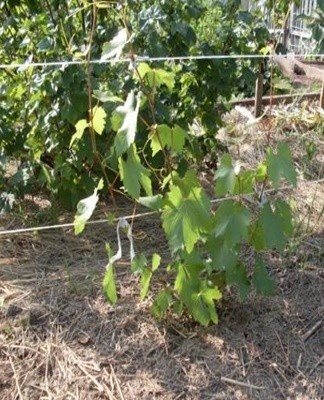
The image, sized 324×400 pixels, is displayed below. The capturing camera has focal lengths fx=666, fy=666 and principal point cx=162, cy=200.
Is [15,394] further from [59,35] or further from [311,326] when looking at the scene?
[59,35]

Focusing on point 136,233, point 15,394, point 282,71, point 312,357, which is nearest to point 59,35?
point 136,233

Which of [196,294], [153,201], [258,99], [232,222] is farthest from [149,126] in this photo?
[258,99]

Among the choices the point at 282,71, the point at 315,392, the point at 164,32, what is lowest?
the point at 282,71

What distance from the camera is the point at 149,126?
227 centimetres

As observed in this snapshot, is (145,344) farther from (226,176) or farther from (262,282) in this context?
(226,176)

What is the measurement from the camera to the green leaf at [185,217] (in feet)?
6.63

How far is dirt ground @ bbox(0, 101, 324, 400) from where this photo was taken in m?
2.27

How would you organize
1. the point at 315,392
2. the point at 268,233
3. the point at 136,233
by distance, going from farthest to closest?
1. the point at 136,233
2. the point at 315,392
3. the point at 268,233

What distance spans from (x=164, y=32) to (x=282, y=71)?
370 cm

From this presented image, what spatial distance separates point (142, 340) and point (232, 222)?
639 mm

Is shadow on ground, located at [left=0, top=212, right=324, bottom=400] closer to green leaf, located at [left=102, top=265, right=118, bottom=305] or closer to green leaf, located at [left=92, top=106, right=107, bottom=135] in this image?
green leaf, located at [left=102, top=265, right=118, bottom=305]

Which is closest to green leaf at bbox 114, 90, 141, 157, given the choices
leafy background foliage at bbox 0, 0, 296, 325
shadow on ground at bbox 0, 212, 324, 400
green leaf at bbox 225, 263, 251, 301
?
leafy background foliage at bbox 0, 0, 296, 325

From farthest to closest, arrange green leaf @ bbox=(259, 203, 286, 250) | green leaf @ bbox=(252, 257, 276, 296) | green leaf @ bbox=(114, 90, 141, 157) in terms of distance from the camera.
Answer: green leaf @ bbox=(252, 257, 276, 296) → green leaf @ bbox=(259, 203, 286, 250) → green leaf @ bbox=(114, 90, 141, 157)

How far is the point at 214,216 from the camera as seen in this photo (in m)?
2.14
